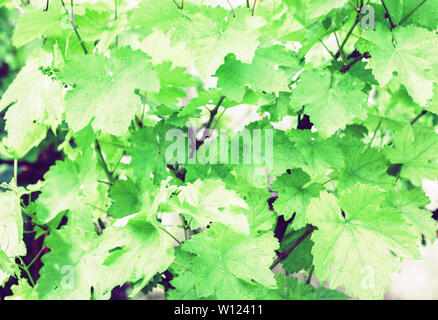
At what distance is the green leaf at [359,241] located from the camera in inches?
23.6

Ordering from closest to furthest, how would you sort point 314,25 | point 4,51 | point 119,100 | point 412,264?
1. point 119,100
2. point 314,25
3. point 412,264
4. point 4,51

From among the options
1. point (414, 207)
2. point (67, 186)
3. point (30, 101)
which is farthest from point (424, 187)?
point (30, 101)

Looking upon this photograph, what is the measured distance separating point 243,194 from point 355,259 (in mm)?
276

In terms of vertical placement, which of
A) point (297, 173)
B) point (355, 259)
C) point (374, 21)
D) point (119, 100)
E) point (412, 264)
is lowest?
point (412, 264)

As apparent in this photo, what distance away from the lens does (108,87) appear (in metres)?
0.61

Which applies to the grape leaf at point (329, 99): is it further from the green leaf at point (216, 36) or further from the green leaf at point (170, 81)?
the green leaf at point (170, 81)

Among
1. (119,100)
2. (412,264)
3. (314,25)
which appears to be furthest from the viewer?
(412,264)

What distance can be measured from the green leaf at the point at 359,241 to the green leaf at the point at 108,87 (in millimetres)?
377

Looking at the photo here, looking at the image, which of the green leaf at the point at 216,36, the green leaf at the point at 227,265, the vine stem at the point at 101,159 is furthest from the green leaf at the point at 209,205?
the vine stem at the point at 101,159

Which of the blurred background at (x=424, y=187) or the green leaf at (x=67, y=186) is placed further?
the blurred background at (x=424, y=187)

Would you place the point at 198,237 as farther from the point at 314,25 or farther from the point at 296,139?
the point at 314,25
